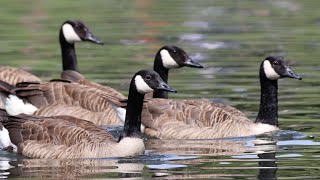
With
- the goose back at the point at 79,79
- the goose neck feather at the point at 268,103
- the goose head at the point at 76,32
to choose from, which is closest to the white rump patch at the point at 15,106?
the goose back at the point at 79,79

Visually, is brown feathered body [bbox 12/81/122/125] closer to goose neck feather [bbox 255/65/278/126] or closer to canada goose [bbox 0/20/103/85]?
goose neck feather [bbox 255/65/278/126]

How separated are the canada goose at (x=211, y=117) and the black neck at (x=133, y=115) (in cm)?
204

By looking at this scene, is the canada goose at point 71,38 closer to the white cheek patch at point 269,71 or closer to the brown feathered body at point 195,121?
the brown feathered body at point 195,121

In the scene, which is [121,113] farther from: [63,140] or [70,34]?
[70,34]

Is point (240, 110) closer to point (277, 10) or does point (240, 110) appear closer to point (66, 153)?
point (66, 153)

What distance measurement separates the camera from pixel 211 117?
57.9ft

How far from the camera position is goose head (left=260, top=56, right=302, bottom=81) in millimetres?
17656

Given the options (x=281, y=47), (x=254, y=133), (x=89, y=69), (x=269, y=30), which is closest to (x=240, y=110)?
(x=254, y=133)

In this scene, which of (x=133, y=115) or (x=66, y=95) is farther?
(x=66, y=95)

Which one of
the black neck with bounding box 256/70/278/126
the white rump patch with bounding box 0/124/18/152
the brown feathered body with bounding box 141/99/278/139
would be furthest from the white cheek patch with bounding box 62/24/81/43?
the white rump patch with bounding box 0/124/18/152

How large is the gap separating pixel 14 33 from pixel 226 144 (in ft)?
48.5

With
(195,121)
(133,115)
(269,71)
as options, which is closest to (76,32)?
(195,121)

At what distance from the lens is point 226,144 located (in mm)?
16969

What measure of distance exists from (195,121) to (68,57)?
5.17 meters
